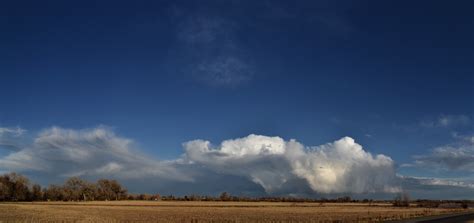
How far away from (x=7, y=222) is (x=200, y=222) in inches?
813

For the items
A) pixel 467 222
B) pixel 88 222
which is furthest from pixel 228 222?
pixel 467 222

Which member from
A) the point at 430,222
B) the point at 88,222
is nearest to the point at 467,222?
the point at 430,222

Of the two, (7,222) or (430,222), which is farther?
(430,222)

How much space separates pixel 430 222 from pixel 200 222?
28169 millimetres

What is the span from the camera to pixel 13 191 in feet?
630

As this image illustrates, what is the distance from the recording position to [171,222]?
54.2m

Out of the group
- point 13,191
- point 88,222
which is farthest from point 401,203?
point 88,222

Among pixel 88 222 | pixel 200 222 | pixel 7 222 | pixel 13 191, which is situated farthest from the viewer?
pixel 13 191

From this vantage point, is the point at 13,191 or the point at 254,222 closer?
the point at 254,222

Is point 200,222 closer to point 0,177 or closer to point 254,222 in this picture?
point 254,222

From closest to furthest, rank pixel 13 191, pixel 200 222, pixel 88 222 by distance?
1. pixel 88 222
2. pixel 200 222
3. pixel 13 191

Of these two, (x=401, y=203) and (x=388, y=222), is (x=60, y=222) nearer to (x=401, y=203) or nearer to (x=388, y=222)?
(x=388, y=222)

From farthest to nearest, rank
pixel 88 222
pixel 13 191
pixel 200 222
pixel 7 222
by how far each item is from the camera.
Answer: pixel 13 191 → pixel 200 222 → pixel 88 222 → pixel 7 222

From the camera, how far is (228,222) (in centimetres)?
5594
